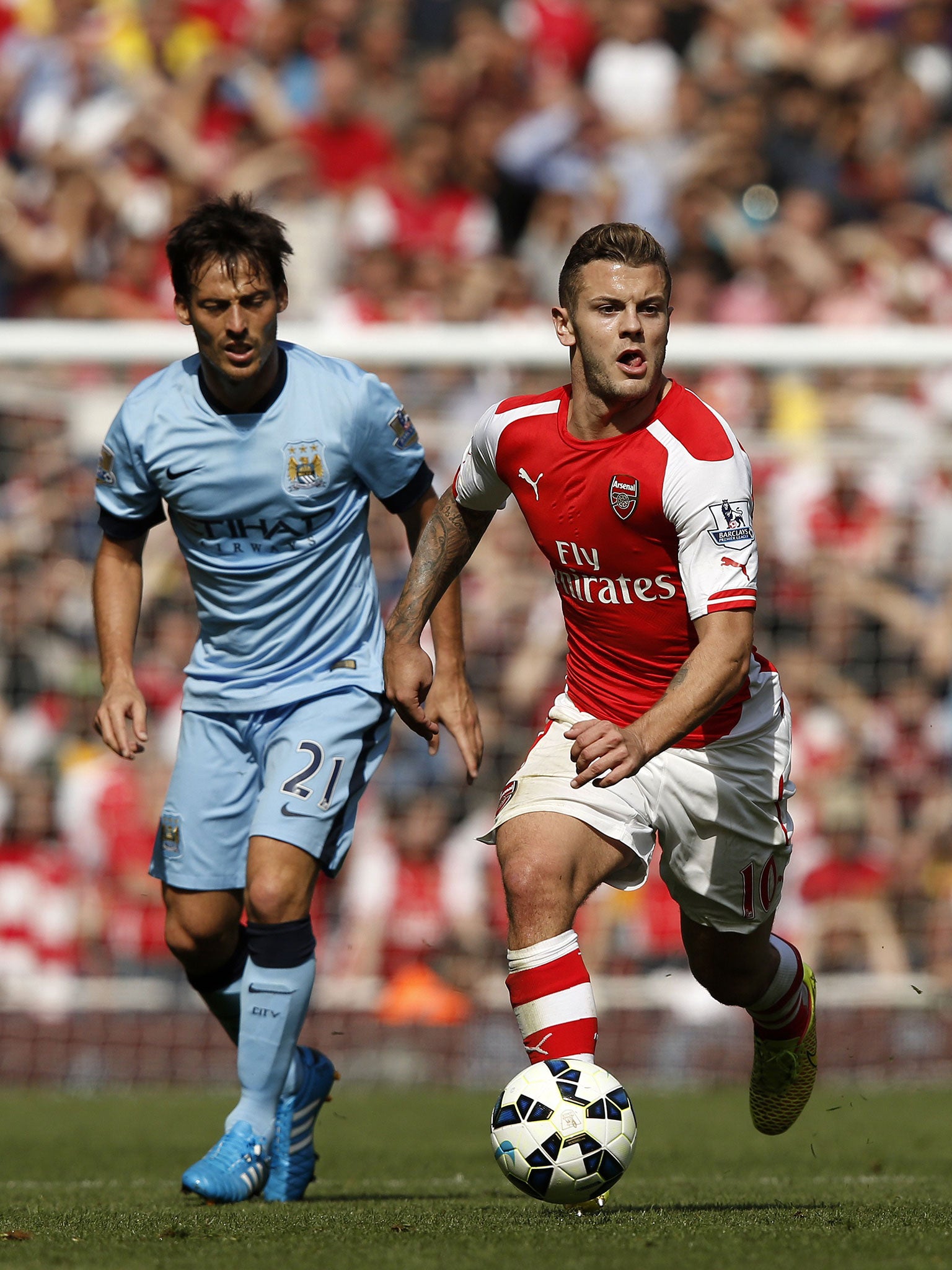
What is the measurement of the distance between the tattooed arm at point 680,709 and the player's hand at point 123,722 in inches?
64.3

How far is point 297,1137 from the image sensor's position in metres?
5.44

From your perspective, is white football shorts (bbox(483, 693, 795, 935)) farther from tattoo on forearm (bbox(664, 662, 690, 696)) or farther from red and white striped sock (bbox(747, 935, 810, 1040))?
tattoo on forearm (bbox(664, 662, 690, 696))

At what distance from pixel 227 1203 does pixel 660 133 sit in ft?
32.5

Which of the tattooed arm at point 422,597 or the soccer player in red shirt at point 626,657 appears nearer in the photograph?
the soccer player in red shirt at point 626,657

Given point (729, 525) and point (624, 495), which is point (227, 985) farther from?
point (729, 525)

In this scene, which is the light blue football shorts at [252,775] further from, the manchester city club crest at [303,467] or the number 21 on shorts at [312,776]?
the manchester city club crest at [303,467]

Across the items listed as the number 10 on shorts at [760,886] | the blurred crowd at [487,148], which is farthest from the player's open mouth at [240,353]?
the blurred crowd at [487,148]

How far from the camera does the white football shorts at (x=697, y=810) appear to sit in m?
4.63

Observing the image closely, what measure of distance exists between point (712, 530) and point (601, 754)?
757mm

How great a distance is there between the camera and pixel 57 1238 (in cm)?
409

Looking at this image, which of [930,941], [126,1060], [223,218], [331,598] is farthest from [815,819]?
[223,218]

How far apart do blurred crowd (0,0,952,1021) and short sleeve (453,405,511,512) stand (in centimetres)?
379

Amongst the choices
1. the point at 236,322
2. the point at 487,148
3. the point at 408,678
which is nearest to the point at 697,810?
the point at 408,678

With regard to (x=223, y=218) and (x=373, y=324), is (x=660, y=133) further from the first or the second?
(x=223, y=218)
